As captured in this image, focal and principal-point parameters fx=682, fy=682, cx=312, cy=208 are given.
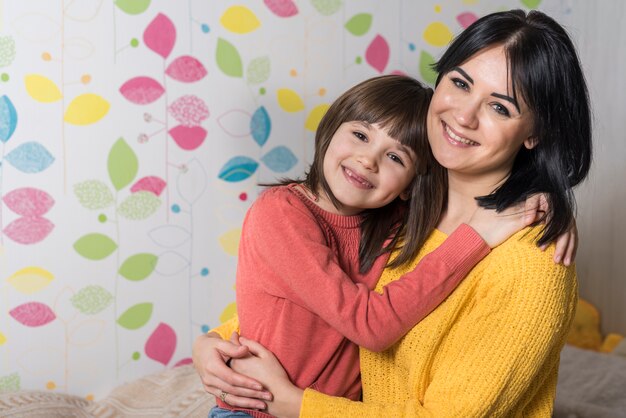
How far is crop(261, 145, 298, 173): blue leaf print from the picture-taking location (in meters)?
2.36

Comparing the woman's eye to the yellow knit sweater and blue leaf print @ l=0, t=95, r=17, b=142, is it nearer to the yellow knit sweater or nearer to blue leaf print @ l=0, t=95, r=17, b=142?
the yellow knit sweater

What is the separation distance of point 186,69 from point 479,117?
1181mm

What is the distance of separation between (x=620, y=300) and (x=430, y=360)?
1890 mm

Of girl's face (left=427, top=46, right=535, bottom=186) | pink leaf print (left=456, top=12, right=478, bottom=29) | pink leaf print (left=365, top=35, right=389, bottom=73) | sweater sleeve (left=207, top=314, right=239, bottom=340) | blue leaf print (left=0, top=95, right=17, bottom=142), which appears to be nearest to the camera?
girl's face (left=427, top=46, right=535, bottom=186)

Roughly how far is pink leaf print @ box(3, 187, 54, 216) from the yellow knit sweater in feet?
3.87

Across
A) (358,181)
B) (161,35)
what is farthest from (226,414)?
(161,35)

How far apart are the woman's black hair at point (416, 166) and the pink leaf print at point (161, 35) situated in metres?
0.80

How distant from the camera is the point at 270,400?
4.52ft

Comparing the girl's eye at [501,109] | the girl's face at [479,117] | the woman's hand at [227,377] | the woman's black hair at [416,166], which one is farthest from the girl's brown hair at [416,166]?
the woman's hand at [227,377]

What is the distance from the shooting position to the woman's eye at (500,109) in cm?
128

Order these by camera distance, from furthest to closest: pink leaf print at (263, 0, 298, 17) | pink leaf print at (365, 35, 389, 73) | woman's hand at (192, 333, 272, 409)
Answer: pink leaf print at (365, 35, 389, 73) → pink leaf print at (263, 0, 298, 17) → woman's hand at (192, 333, 272, 409)

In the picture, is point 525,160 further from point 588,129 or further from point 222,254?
point 222,254

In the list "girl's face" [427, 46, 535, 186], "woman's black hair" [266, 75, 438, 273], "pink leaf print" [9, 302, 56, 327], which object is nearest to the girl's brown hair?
"woman's black hair" [266, 75, 438, 273]

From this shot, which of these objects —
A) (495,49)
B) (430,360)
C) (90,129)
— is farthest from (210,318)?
(495,49)
